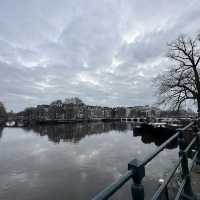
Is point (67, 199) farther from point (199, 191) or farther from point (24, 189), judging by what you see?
point (199, 191)

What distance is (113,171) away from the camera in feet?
35.7

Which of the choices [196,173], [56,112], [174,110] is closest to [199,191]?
[196,173]

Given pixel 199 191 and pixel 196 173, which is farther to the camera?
pixel 196 173

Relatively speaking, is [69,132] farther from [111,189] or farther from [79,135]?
[111,189]

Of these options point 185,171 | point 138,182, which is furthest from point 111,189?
point 185,171

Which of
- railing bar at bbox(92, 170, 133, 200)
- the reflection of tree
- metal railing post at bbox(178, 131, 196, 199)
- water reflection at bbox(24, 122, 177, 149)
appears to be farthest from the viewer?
the reflection of tree

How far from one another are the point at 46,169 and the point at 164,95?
1283 centimetres

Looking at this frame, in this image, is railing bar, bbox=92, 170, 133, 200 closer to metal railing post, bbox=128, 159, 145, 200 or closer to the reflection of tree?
metal railing post, bbox=128, 159, 145, 200

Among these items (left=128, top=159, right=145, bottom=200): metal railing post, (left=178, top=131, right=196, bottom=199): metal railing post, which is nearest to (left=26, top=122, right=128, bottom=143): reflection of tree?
(left=178, top=131, right=196, bottom=199): metal railing post

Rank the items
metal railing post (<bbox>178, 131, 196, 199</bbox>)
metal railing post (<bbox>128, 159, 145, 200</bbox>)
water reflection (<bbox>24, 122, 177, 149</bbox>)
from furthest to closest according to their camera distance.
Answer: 1. water reflection (<bbox>24, 122, 177, 149</bbox>)
2. metal railing post (<bbox>178, 131, 196, 199</bbox>)
3. metal railing post (<bbox>128, 159, 145, 200</bbox>)

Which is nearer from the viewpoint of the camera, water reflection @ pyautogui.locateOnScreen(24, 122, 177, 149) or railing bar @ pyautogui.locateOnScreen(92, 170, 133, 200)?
railing bar @ pyautogui.locateOnScreen(92, 170, 133, 200)

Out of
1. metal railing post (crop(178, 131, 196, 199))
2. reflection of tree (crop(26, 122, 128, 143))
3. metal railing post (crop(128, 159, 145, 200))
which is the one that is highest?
metal railing post (crop(128, 159, 145, 200))

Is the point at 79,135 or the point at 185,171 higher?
the point at 185,171

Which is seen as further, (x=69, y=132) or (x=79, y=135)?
(x=69, y=132)
